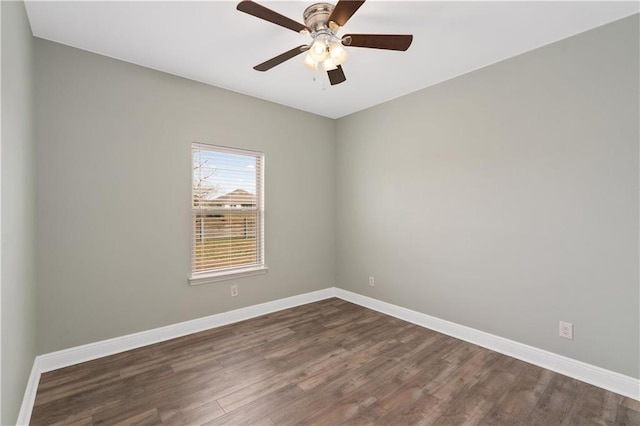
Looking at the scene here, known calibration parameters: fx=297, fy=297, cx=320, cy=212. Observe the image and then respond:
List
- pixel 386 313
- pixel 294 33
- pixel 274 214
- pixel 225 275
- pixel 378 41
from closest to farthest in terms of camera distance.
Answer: pixel 378 41
pixel 294 33
pixel 225 275
pixel 386 313
pixel 274 214

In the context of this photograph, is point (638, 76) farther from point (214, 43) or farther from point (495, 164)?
point (214, 43)

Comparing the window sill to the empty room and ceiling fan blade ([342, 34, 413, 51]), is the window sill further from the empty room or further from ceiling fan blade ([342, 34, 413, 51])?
ceiling fan blade ([342, 34, 413, 51])

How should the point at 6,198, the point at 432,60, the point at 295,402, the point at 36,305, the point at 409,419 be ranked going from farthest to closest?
the point at 432,60, the point at 36,305, the point at 295,402, the point at 409,419, the point at 6,198

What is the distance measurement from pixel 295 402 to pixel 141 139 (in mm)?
2645

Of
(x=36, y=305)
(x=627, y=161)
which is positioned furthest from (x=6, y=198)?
(x=627, y=161)

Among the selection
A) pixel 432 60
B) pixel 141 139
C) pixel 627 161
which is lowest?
pixel 627 161

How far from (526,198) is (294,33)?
94.2 inches

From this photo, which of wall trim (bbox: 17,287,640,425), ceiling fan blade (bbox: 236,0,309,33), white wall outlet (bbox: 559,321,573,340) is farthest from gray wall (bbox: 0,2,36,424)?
white wall outlet (bbox: 559,321,573,340)

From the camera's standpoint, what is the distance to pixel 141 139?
2.83 m

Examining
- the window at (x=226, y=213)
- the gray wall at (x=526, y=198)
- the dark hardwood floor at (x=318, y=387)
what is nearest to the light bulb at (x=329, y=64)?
the gray wall at (x=526, y=198)

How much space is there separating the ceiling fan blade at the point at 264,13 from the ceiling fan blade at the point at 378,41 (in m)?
0.29

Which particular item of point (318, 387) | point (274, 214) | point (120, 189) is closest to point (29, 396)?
point (120, 189)

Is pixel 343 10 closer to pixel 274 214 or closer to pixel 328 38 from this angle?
pixel 328 38

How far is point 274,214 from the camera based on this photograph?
12.5 feet
